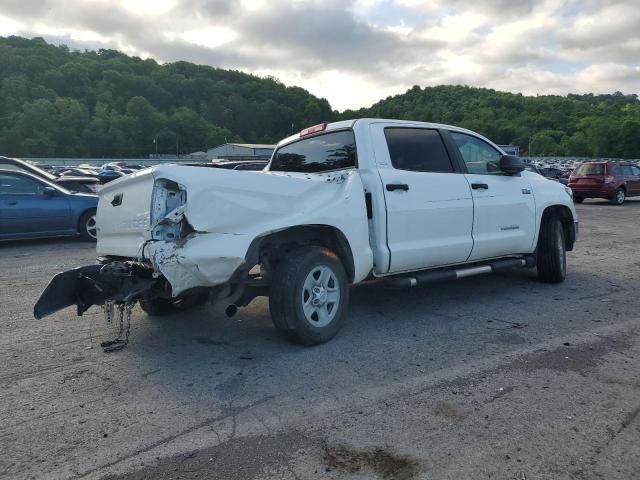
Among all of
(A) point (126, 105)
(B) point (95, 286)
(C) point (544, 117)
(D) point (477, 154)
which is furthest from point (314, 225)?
(A) point (126, 105)

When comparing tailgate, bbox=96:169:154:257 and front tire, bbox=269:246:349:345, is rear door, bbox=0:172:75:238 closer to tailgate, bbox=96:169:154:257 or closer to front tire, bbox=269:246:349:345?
tailgate, bbox=96:169:154:257

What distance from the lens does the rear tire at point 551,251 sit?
666 cm

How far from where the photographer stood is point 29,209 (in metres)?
10.1

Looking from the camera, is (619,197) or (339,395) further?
(619,197)

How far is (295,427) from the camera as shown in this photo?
3113 mm

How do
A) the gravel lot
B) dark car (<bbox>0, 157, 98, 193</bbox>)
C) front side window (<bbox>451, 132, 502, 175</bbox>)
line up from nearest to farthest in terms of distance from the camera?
1. the gravel lot
2. front side window (<bbox>451, 132, 502, 175</bbox>)
3. dark car (<bbox>0, 157, 98, 193</bbox>)

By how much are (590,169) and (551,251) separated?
55.8 ft

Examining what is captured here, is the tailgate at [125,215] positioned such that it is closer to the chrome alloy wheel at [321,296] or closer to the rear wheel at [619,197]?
the chrome alloy wheel at [321,296]

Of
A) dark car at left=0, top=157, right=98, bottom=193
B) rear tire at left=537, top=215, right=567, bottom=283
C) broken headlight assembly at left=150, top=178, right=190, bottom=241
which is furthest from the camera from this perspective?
dark car at left=0, top=157, right=98, bottom=193

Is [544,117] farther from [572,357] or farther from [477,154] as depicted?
[572,357]

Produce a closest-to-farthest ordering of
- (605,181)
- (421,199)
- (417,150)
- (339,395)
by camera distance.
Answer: (339,395) < (421,199) < (417,150) < (605,181)

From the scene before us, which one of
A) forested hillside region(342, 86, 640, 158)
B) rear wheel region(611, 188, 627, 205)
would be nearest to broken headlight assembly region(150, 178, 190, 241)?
rear wheel region(611, 188, 627, 205)

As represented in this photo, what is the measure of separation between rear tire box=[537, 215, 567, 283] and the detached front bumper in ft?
15.9

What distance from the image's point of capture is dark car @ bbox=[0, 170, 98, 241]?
10.0 meters
